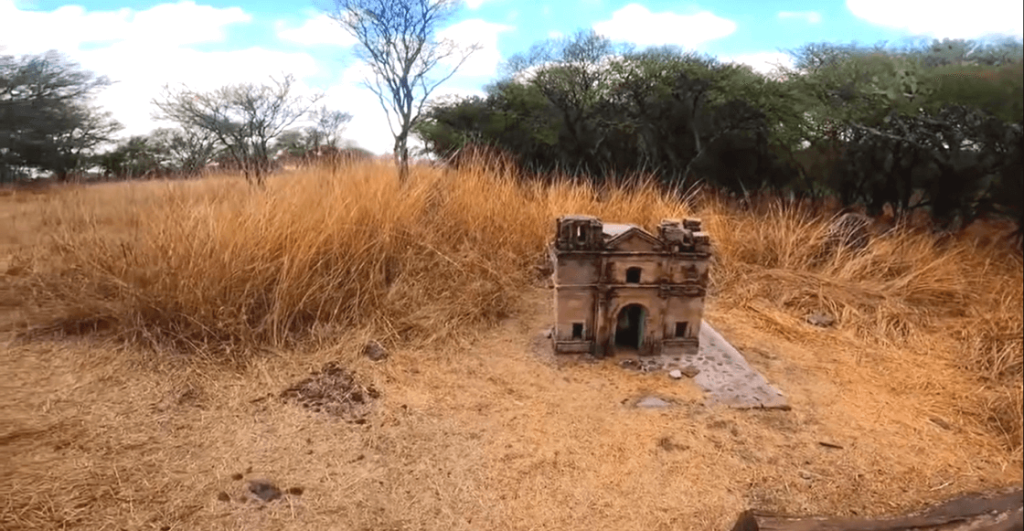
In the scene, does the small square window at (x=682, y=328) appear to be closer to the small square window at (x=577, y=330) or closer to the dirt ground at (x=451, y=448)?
the dirt ground at (x=451, y=448)

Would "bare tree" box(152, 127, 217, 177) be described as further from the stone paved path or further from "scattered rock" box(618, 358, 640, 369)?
the stone paved path

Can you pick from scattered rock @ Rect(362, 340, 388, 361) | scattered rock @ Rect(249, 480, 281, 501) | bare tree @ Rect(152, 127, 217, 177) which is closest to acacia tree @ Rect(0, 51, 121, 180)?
scattered rock @ Rect(249, 480, 281, 501)

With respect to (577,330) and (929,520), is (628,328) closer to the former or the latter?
(577,330)

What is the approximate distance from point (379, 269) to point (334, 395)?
985mm

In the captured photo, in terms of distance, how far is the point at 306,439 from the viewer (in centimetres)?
189

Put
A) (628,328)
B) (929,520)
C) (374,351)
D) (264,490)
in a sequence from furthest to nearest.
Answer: (628,328)
(374,351)
(264,490)
(929,520)

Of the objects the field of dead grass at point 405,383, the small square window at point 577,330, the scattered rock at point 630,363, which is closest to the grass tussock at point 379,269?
the field of dead grass at point 405,383

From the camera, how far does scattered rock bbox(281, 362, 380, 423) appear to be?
208cm

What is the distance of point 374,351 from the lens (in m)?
2.50

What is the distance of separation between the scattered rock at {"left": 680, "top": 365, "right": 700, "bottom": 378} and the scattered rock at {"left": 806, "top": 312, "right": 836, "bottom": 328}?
1172 millimetres

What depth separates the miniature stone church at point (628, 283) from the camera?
7.84 feet

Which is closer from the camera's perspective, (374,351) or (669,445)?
(669,445)

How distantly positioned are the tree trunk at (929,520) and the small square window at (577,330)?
120cm

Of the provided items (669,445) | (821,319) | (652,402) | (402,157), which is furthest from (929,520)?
(402,157)
